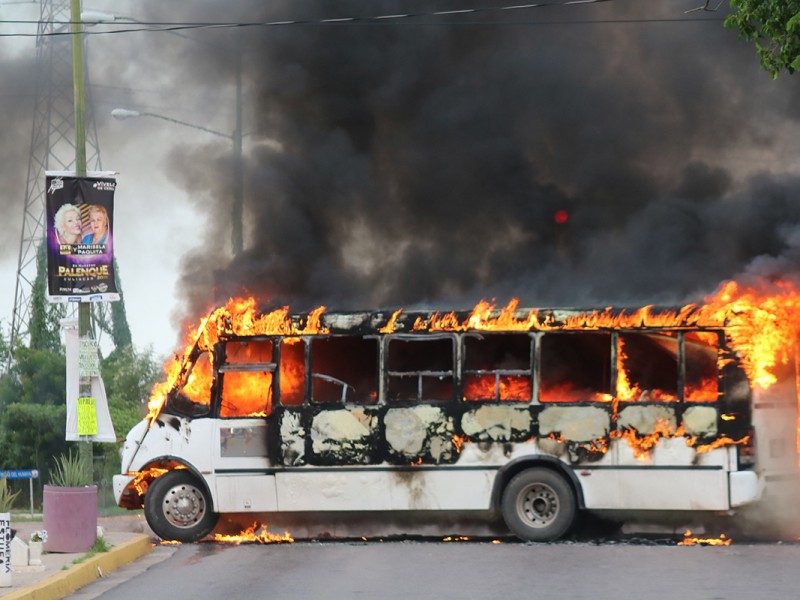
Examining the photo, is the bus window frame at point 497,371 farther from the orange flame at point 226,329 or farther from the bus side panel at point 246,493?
the bus side panel at point 246,493

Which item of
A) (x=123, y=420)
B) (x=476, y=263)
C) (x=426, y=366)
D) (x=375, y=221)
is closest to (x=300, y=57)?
(x=375, y=221)

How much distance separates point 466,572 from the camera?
Answer: 11.3 m

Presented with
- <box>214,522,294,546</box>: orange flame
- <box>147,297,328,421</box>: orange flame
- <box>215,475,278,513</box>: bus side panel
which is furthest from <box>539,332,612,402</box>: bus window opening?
<box>214,522,294,546</box>: orange flame

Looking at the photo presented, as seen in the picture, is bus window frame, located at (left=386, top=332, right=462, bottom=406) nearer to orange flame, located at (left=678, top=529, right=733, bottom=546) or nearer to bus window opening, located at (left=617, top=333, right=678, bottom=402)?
bus window opening, located at (left=617, top=333, right=678, bottom=402)

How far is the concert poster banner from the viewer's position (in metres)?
13.6

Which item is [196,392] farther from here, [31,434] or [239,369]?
[31,434]

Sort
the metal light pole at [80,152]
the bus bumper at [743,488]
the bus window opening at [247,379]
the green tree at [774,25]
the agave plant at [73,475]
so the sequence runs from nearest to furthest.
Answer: the green tree at [774,25] < the agave plant at [73,475] < the bus bumper at [743,488] < the metal light pole at [80,152] < the bus window opening at [247,379]

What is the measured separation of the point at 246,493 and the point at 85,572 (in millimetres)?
3248

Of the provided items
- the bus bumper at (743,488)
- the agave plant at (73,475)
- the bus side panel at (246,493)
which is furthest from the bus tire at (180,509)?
the bus bumper at (743,488)

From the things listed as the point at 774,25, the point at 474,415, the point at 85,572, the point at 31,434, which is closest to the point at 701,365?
the point at 474,415

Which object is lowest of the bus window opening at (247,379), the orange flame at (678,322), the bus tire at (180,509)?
the bus tire at (180,509)

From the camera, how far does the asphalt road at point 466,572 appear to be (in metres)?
10.0

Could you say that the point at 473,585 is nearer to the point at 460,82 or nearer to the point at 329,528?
the point at 329,528

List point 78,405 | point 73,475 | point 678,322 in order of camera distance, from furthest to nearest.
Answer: point 678,322 < point 78,405 < point 73,475
